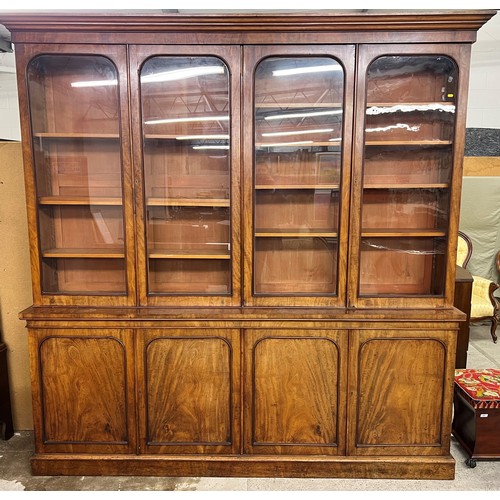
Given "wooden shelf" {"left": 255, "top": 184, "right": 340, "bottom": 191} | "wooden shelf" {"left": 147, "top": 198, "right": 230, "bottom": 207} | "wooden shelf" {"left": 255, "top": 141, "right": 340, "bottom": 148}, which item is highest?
"wooden shelf" {"left": 255, "top": 141, "right": 340, "bottom": 148}

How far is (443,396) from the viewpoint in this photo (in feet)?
6.95

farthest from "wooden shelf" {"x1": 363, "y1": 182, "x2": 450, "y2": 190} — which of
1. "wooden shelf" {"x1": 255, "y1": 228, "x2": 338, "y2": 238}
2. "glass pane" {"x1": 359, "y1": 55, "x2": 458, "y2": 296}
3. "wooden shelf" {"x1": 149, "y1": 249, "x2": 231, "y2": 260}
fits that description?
"wooden shelf" {"x1": 149, "y1": 249, "x2": 231, "y2": 260}

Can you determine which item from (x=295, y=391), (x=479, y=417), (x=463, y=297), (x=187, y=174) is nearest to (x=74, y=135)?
(x=187, y=174)

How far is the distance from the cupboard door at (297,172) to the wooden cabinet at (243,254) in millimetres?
10

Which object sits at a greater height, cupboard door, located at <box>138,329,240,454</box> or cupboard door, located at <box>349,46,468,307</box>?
cupboard door, located at <box>349,46,468,307</box>

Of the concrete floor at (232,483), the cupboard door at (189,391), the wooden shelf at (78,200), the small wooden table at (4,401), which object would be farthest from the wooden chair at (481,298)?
the small wooden table at (4,401)

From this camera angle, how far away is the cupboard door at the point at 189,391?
212 cm

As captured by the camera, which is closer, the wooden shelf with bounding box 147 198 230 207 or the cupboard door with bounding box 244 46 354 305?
the cupboard door with bounding box 244 46 354 305

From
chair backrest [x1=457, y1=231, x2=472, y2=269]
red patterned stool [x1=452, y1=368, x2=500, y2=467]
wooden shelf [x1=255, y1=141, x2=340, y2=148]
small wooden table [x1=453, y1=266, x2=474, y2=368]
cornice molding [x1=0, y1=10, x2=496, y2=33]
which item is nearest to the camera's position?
cornice molding [x1=0, y1=10, x2=496, y2=33]

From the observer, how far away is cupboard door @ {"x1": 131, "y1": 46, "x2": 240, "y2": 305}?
202 cm

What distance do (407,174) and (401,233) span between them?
313 mm

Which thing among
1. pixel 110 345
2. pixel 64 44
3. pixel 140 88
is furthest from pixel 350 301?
pixel 64 44

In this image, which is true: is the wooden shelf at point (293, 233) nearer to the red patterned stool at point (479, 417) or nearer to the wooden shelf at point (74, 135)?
the wooden shelf at point (74, 135)

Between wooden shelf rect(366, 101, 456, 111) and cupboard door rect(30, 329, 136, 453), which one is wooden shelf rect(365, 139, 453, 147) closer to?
wooden shelf rect(366, 101, 456, 111)
